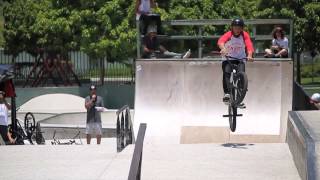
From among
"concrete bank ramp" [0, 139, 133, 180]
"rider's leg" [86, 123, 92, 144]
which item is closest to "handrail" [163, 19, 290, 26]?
"rider's leg" [86, 123, 92, 144]

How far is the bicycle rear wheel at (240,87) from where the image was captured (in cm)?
1174

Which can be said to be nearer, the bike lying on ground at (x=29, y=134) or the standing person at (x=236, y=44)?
the standing person at (x=236, y=44)

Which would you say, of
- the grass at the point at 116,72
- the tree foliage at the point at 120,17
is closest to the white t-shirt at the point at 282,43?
the tree foliage at the point at 120,17

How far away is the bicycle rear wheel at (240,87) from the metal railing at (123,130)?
6.60 ft

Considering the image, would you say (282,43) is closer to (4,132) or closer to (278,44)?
(278,44)

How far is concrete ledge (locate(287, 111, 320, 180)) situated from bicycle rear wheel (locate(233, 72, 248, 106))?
1.09m

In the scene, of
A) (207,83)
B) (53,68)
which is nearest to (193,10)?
(53,68)

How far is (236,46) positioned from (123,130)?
261cm

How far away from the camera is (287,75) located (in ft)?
49.0

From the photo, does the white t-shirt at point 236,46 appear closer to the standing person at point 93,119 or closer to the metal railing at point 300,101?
the metal railing at point 300,101

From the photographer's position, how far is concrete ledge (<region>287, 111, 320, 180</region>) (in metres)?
7.03

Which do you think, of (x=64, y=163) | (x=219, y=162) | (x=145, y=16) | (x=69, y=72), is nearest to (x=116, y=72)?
(x=69, y=72)

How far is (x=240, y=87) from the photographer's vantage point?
11859 mm

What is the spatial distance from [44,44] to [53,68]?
11.9ft
